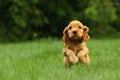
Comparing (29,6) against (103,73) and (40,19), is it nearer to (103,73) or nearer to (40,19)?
(40,19)

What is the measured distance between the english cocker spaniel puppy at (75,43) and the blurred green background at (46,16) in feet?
48.7

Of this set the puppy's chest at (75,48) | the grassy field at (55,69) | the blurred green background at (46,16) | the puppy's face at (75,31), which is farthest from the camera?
the blurred green background at (46,16)

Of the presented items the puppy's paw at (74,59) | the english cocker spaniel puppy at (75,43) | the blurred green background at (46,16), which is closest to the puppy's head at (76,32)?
the english cocker spaniel puppy at (75,43)

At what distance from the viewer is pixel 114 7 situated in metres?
27.9

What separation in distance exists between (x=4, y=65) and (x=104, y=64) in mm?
2085

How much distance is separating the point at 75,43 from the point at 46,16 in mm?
16657

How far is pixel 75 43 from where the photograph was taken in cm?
1009

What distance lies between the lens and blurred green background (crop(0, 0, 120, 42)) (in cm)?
2528

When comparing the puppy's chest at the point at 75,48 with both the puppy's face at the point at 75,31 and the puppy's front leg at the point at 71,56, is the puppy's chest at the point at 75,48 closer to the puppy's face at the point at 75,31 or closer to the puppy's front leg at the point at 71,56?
the puppy's front leg at the point at 71,56

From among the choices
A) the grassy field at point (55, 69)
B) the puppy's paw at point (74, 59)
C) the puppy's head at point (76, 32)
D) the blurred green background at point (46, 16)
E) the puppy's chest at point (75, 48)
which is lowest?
the blurred green background at point (46, 16)

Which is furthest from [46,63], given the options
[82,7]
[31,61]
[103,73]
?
[82,7]

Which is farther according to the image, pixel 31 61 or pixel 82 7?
pixel 82 7

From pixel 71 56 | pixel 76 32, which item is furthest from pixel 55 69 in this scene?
pixel 76 32

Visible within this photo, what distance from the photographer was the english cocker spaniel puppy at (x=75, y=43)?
32.1 ft
